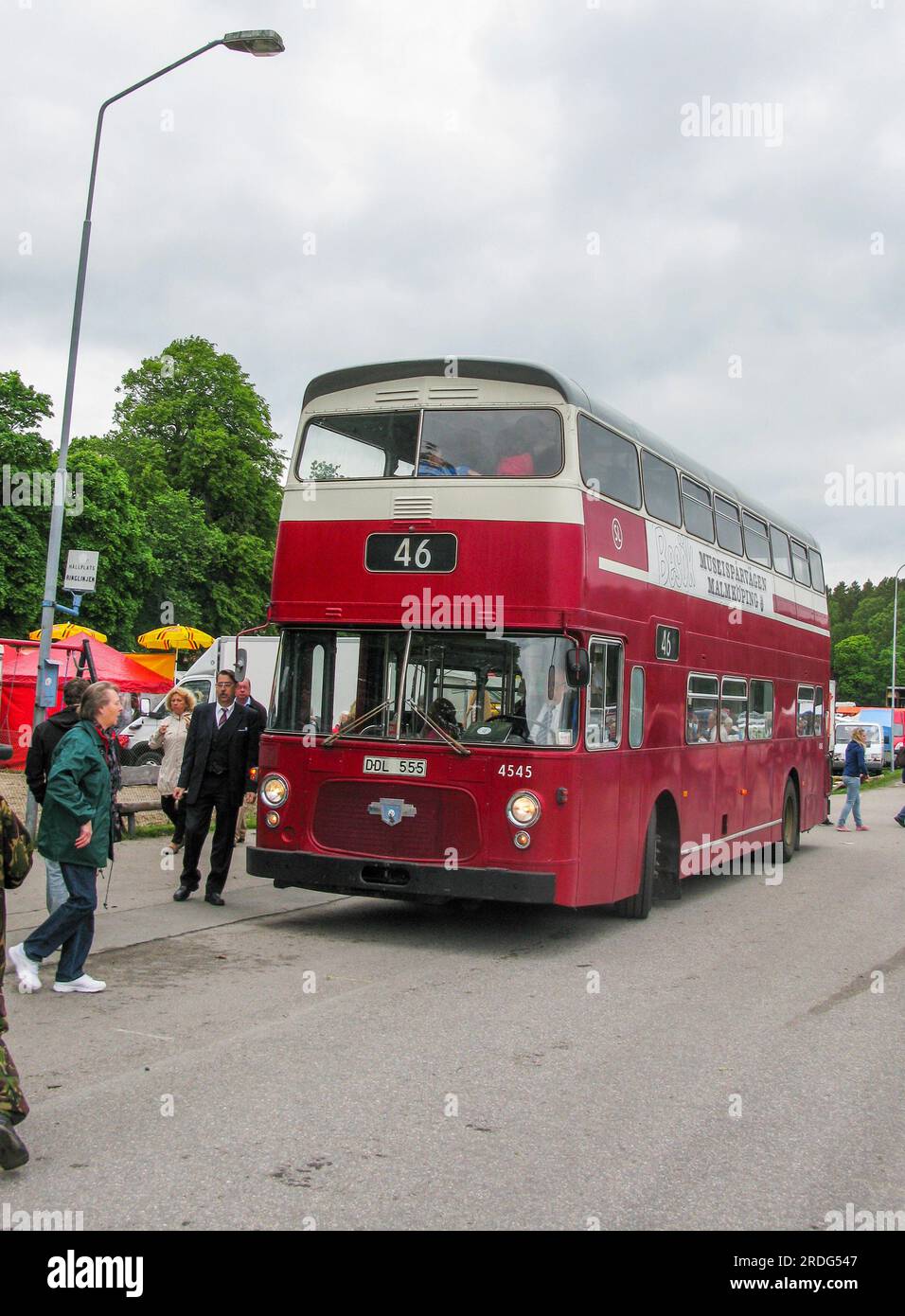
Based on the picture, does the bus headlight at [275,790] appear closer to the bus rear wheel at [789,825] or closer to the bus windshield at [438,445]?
the bus windshield at [438,445]

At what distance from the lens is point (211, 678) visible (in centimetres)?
2455

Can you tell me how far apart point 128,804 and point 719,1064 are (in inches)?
414

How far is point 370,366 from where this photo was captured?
1043cm

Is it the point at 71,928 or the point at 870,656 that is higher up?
the point at 870,656

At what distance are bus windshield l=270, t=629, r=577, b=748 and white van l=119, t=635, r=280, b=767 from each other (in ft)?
25.8

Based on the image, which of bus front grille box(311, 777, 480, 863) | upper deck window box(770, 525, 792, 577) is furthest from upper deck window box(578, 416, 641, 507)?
upper deck window box(770, 525, 792, 577)

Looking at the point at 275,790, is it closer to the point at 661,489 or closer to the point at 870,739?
the point at 661,489

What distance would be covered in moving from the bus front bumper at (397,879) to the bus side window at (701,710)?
3696mm

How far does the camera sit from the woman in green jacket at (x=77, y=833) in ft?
24.4

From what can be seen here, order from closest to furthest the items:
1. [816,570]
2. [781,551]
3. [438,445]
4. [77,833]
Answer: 1. [77,833]
2. [438,445]
3. [781,551]
4. [816,570]

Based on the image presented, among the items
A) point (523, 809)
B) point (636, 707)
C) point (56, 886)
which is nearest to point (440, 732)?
point (523, 809)

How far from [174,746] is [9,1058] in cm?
864
